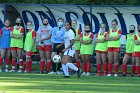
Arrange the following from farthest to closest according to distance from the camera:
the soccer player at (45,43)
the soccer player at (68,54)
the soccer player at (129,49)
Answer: the soccer player at (45,43), the soccer player at (129,49), the soccer player at (68,54)

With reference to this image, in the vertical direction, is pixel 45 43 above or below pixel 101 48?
above

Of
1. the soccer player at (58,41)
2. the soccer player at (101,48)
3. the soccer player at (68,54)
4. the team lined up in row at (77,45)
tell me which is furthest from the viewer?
the soccer player at (101,48)

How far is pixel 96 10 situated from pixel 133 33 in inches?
171

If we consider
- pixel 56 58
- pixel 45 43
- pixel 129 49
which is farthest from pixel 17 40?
pixel 129 49

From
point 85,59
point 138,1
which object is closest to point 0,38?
point 85,59

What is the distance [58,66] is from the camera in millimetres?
25562

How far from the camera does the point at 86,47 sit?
25938 millimetres

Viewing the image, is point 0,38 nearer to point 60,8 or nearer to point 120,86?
point 60,8

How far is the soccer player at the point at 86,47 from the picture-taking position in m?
25.9

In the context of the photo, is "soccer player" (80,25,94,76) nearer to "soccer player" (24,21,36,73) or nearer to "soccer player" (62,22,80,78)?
"soccer player" (24,21,36,73)

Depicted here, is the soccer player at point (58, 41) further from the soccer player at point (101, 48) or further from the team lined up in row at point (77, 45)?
the soccer player at point (101, 48)

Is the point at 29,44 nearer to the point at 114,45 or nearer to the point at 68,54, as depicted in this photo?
the point at 114,45

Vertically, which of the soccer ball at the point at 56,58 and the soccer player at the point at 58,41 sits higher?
the soccer player at the point at 58,41

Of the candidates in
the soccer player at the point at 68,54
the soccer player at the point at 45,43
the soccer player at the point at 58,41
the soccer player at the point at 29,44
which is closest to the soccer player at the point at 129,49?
the soccer player at the point at 58,41
